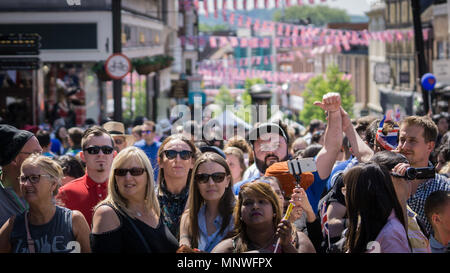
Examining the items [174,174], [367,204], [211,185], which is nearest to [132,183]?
[211,185]

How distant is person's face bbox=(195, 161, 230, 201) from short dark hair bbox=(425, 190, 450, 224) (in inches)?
51.3

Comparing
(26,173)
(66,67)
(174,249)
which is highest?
(66,67)

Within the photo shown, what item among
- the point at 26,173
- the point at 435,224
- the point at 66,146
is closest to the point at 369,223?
the point at 435,224

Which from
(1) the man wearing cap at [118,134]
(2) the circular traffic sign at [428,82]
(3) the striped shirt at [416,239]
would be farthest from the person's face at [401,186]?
(2) the circular traffic sign at [428,82]

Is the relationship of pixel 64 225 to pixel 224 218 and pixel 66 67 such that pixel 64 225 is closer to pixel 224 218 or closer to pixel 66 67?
pixel 224 218

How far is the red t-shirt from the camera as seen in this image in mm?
5578

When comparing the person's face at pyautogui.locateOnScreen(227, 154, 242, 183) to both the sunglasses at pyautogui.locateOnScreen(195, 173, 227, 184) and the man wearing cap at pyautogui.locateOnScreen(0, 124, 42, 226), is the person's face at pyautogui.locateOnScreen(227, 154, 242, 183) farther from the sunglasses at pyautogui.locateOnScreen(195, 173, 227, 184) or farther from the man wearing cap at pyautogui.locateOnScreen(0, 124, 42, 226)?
the sunglasses at pyautogui.locateOnScreen(195, 173, 227, 184)

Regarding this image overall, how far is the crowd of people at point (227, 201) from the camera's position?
3846 mm

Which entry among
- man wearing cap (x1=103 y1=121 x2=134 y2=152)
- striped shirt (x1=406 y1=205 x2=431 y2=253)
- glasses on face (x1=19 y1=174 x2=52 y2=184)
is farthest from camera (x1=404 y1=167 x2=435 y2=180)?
man wearing cap (x1=103 y1=121 x2=134 y2=152)

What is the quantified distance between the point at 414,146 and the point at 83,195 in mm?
2458

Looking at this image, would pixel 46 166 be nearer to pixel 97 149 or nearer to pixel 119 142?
pixel 97 149

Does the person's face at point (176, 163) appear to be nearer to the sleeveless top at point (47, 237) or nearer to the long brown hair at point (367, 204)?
the sleeveless top at point (47, 237)
